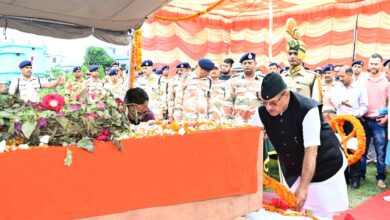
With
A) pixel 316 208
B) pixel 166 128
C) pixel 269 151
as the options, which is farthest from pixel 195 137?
pixel 269 151

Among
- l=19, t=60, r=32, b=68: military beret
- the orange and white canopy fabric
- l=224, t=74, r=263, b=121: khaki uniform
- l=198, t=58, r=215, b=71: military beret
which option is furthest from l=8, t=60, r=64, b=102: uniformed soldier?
the orange and white canopy fabric

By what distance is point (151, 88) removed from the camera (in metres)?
7.71

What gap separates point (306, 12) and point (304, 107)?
930 cm

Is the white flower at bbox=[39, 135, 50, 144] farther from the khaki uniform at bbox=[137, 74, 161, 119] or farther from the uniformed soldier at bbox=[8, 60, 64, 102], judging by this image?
the khaki uniform at bbox=[137, 74, 161, 119]

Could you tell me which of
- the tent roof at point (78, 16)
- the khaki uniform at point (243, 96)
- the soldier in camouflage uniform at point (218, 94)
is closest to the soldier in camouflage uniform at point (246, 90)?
the khaki uniform at point (243, 96)

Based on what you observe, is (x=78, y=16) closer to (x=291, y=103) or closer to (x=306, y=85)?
(x=306, y=85)

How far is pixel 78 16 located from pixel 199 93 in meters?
1.80

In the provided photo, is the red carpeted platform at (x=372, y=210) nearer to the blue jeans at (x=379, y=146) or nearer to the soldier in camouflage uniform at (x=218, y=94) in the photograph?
the blue jeans at (x=379, y=146)

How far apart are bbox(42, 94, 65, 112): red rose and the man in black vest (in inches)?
40.5

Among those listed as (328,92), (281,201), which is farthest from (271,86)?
(328,92)

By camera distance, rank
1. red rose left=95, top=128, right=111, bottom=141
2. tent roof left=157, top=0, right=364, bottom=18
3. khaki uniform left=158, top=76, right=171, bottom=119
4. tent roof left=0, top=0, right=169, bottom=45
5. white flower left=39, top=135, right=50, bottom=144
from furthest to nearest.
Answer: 1. tent roof left=157, top=0, right=364, bottom=18
2. khaki uniform left=158, top=76, right=171, bottom=119
3. tent roof left=0, top=0, right=169, bottom=45
4. red rose left=95, top=128, right=111, bottom=141
5. white flower left=39, top=135, right=50, bottom=144

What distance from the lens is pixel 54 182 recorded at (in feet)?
5.53

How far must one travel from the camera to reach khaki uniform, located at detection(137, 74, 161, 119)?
24.3ft

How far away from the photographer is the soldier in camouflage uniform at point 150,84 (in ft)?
24.4
